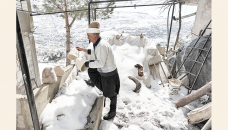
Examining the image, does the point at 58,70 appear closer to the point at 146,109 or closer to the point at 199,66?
the point at 146,109

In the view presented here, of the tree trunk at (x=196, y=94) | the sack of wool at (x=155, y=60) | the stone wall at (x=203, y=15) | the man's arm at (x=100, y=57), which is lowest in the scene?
the tree trunk at (x=196, y=94)

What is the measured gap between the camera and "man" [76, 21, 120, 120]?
2102mm

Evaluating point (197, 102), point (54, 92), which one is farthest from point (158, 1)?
point (54, 92)

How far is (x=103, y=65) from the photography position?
212cm

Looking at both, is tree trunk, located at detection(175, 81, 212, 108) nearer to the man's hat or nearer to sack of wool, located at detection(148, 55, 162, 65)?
sack of wool, located at detection(148, 55, 162, 65)

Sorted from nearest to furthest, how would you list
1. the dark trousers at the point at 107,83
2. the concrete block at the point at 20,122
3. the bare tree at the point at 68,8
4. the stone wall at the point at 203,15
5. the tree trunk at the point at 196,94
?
1. the concrete block at the point at 20,122
2. the dark trousers at the point at 107,83
3. the tree trunk at the point at 196,94
4. the stone wall at the point at 203,15
5. the bare tree at the point at 68,8

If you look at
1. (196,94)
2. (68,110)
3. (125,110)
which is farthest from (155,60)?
(68,110)

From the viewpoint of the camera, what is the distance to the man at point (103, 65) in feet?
6.89

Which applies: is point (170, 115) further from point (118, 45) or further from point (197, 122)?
point (118, 45)

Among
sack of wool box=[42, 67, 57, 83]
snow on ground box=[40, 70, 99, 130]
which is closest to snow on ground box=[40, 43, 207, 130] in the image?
snow on ground box=[40, 70, 99, 130]

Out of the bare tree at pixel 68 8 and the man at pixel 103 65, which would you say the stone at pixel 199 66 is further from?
the bare tree at pixel 68 8

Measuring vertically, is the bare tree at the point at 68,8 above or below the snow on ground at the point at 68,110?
above

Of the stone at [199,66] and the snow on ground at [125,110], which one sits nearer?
the snow on ground at [125,110]

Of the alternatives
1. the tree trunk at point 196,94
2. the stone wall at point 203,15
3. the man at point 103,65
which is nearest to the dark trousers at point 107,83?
the man at point 103,65
